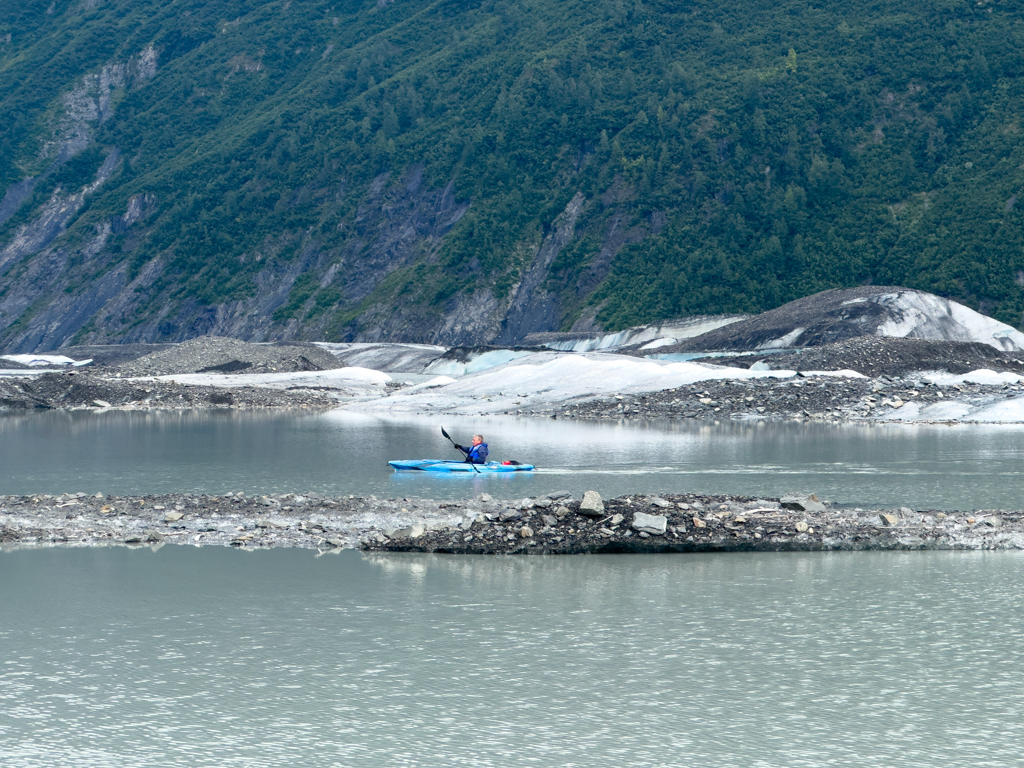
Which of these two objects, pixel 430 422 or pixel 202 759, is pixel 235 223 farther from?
pixel 202 759

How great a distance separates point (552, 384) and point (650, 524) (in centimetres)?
3380

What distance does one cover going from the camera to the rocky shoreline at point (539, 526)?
1647 cm

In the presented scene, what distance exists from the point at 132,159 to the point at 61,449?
117 metres

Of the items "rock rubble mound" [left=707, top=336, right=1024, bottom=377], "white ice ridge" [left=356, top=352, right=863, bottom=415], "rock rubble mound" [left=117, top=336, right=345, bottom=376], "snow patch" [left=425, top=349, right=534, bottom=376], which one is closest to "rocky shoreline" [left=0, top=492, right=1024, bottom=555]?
"white ice ridge" [left=356, top=352, right=863, bottom=415]

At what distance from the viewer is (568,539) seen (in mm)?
16406

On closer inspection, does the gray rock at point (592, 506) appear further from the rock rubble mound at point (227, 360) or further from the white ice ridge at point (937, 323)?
the rock rubble mound at point (227, 360)

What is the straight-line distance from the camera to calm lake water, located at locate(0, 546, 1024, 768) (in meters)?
9.33

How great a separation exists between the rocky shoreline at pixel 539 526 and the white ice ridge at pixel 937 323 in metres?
46.1

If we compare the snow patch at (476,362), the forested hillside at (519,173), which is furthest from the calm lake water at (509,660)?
the forested hillside at (519,173)

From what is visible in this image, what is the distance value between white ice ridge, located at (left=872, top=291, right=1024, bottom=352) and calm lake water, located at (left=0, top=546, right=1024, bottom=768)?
48586mm

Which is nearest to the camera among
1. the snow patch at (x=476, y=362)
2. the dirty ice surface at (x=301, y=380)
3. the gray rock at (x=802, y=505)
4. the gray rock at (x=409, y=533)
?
the gray rock at (x=409, y=533)

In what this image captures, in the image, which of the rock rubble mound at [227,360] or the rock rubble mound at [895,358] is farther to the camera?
the rock rubble mound at [227,360]

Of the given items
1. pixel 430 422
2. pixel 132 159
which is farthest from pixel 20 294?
pixel 430 422

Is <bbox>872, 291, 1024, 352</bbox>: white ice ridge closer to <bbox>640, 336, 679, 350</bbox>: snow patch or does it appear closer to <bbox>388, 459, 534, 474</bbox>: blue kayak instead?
<bbox>640, 336, 679, 350</bbox>: snow patch
